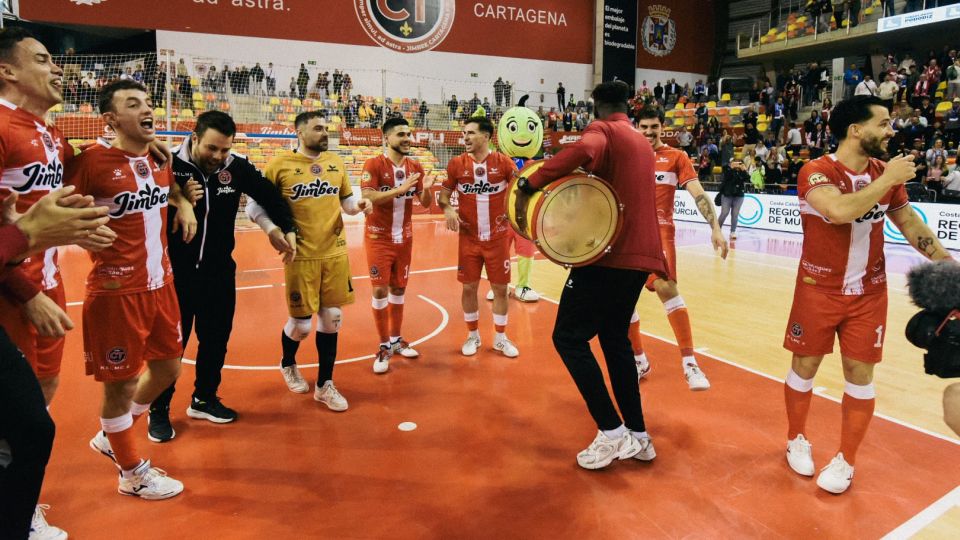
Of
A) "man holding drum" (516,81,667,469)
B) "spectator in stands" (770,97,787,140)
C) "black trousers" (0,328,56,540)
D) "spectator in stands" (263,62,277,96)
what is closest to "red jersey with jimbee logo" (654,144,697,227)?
"man holding drum" (516,81,667,469)

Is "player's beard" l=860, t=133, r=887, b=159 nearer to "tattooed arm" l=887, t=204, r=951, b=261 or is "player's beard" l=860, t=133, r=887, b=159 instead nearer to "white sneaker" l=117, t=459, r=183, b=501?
"tattooed arm" l=887, t=204, r=951, b=261

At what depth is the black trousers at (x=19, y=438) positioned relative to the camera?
6.34 feet

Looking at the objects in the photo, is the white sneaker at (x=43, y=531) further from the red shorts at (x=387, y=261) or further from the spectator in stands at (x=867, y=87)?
the spectator in stands at (x=867, y=87)

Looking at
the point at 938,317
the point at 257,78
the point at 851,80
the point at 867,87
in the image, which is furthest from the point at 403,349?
the point at 851,80

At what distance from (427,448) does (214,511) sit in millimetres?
1270

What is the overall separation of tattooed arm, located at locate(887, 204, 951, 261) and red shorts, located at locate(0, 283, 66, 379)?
418 centimetres

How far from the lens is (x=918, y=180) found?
1569cm

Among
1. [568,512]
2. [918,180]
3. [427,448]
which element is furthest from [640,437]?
[918,180]

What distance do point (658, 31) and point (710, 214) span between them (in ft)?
97.4

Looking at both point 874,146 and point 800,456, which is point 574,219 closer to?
point 874,146

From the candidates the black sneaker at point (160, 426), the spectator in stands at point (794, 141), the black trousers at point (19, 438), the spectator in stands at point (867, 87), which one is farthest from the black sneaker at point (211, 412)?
the spectator in stands at point (867, 87)

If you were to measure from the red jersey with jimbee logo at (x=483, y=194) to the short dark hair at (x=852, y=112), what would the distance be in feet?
9.30

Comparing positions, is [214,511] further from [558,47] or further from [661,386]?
[558,47]

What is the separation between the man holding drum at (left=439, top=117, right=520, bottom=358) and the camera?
5.65 metres
